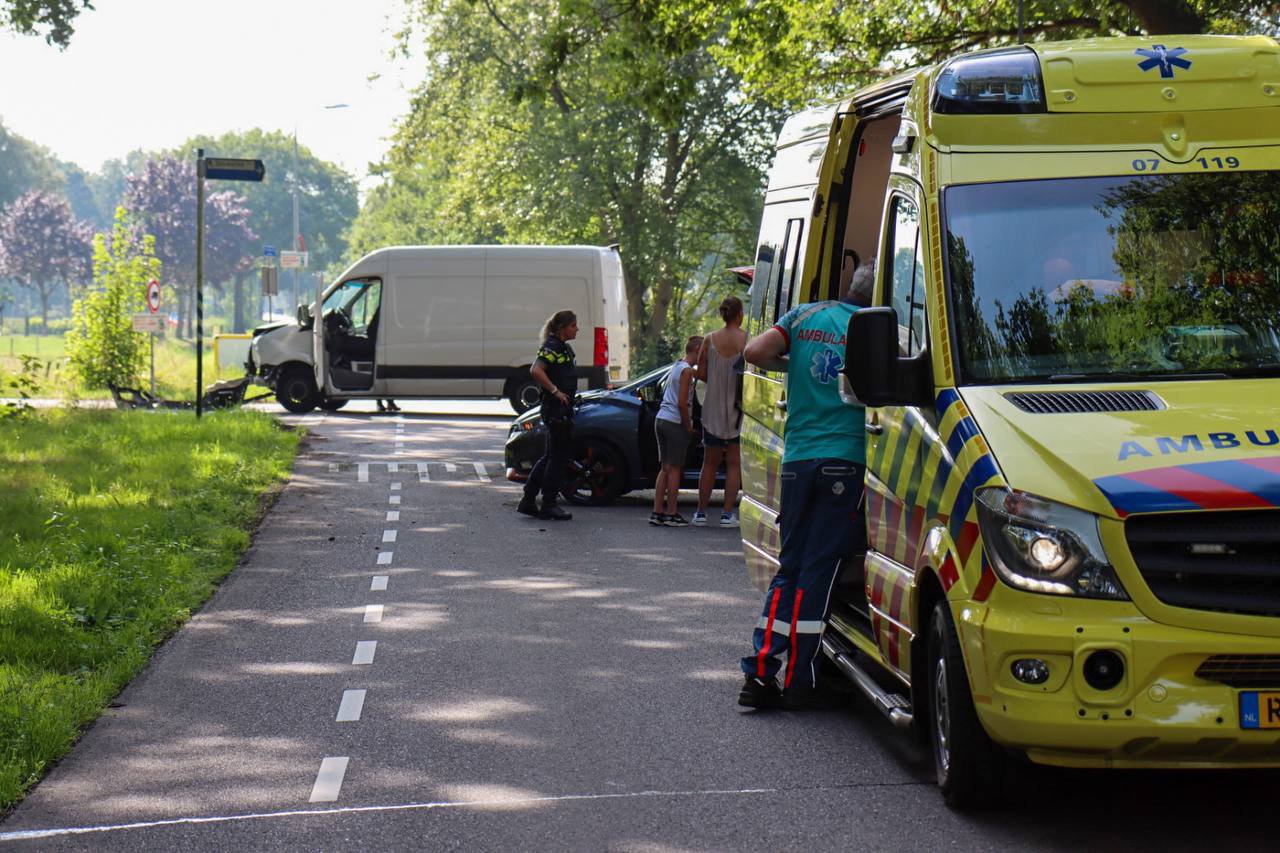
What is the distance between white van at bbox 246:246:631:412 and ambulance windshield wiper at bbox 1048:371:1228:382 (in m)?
22.5

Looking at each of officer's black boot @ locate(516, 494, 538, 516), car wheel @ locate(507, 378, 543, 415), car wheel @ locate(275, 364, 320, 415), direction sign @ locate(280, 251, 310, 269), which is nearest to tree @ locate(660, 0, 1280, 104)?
car wheel @ locate(507, 378, 543, 415)

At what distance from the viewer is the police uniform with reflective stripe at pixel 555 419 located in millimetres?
14695

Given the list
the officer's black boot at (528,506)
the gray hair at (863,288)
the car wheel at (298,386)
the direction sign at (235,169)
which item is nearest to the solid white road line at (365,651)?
the gray hair at (863,288)

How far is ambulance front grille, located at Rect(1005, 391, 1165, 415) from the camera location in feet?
17.9

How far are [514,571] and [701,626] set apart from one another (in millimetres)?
2582

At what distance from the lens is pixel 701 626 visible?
9.66m

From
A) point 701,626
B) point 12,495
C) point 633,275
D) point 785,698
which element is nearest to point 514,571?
point 701,626

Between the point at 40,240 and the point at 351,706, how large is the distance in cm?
9647

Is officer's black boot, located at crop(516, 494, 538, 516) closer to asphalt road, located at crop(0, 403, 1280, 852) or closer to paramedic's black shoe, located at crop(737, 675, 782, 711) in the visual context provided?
asphalt road, located at crop(0, 403, 1280, 852)

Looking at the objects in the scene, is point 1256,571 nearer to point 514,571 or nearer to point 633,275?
point 514,571

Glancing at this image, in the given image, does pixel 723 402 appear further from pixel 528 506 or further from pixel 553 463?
pixel 528 506

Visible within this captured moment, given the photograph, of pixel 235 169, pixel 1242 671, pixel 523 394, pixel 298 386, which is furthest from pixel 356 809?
pixel 298 386

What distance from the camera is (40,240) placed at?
97562 millimetres

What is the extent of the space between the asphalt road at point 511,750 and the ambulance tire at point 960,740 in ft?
0.30
